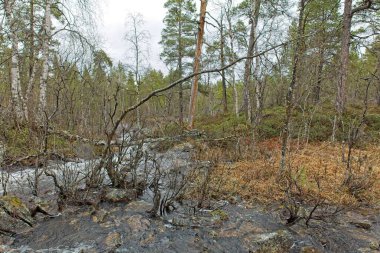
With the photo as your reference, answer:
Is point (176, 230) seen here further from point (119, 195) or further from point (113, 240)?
point (119, 195)

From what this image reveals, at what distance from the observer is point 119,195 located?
221 inches

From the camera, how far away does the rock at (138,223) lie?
4504mm

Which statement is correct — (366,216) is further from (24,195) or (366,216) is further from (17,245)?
(24,195)

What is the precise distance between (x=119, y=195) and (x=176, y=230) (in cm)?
171

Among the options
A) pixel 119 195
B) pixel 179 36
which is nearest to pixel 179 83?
pixel 119 195

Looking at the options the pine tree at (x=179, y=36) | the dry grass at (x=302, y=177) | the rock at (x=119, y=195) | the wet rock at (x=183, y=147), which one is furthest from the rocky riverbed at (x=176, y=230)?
the pine tree at (x=179, y=36)

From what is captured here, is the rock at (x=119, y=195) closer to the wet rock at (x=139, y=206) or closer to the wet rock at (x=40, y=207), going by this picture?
the wet rock at (x=139, y=206)

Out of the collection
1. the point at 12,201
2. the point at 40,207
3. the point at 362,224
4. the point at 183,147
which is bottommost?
the point at 362,224

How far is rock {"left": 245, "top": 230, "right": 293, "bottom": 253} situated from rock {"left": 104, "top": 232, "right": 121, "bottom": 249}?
1.95 meters

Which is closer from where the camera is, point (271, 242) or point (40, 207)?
point (271, 242)

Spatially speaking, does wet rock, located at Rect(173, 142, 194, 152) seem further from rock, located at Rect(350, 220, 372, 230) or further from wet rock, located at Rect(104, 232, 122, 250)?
rock, located at Rect(350, 220, 372, 230)

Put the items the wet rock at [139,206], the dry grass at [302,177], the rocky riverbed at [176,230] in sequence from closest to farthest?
the rocky riverbed at [176,230] → the wet rock at [139,206] → the dry grass at [302,177]

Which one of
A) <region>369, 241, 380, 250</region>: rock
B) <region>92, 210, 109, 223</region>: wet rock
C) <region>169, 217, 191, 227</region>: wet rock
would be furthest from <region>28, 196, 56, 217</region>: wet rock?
<region>369, 241, 380, 250</region>: rock

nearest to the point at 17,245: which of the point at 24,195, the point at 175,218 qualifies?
the point at 24,195
